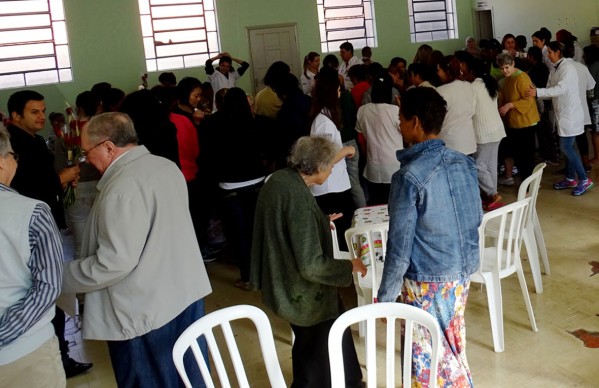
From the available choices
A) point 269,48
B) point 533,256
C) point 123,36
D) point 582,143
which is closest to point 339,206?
point 533,256

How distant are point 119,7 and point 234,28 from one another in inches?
72.1

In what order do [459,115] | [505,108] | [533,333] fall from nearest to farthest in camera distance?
[533,333] → [459,115] → [505,108]

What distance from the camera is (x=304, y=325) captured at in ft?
9.21

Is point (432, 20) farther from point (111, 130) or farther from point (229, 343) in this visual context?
point (229, 343)

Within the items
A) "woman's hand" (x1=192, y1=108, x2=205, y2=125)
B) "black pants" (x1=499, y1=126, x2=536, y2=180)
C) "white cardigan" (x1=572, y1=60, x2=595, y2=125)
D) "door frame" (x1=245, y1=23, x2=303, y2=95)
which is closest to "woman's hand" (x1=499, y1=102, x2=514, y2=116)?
"black pants" (x1=499, y1=126, x2=536, y2=180)

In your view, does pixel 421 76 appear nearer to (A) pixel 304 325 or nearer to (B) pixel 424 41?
(A) pixel 304 325

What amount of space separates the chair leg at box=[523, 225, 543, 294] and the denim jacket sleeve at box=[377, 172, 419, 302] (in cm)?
195

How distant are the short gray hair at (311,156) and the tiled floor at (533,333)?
1.29 meters

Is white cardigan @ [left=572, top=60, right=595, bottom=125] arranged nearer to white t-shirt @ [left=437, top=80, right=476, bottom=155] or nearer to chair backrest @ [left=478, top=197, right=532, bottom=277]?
white t-shirt @ [left=437, top=80, right=476, bottom=155]

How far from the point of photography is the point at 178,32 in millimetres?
10430

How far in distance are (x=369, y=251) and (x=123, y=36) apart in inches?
301

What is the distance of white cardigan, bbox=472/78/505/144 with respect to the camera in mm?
5750

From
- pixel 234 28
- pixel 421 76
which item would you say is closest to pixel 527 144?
pixel 421 76

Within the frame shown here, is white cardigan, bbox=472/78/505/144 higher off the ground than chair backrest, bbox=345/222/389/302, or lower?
higher
